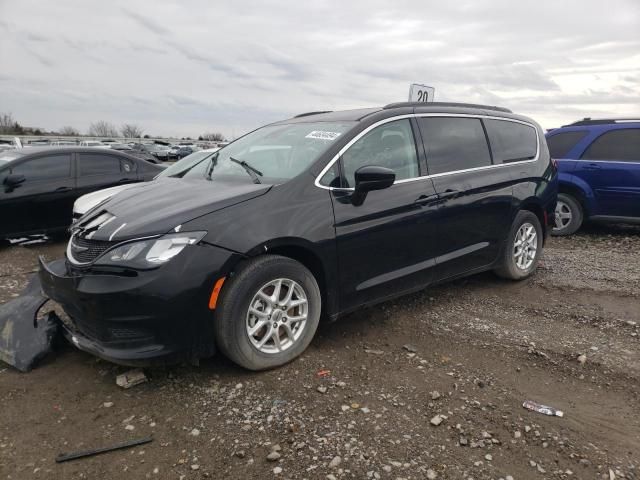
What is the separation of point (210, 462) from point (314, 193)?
1796mm

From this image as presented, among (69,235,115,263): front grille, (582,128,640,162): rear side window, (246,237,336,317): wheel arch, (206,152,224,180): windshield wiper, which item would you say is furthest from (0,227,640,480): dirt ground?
(582,128,640,162): rear side window

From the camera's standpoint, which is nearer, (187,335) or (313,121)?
(187,335)

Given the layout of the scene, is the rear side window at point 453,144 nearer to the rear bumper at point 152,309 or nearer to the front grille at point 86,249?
the rear bumper at point 152,309

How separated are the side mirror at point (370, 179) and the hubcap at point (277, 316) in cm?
81

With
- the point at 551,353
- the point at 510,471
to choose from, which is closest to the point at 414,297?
the point at 551,353

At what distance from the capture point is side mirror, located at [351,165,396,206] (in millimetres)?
3402

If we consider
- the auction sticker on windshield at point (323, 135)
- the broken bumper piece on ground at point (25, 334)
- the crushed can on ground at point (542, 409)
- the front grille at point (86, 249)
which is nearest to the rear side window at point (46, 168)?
the broken bumper piece on ground at point (25, 334)

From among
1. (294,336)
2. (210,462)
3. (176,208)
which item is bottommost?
(210,462)

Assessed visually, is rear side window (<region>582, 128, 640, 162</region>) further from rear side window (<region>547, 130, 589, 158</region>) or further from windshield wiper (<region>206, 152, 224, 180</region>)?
windshield wiper (<region>206, 152, 224, 180</region>)

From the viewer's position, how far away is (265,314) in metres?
3.16

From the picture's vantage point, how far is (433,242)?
4.07 m

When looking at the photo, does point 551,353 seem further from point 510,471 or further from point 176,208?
point 176,208

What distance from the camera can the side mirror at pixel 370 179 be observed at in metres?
3.40

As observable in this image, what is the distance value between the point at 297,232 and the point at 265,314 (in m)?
0.57
